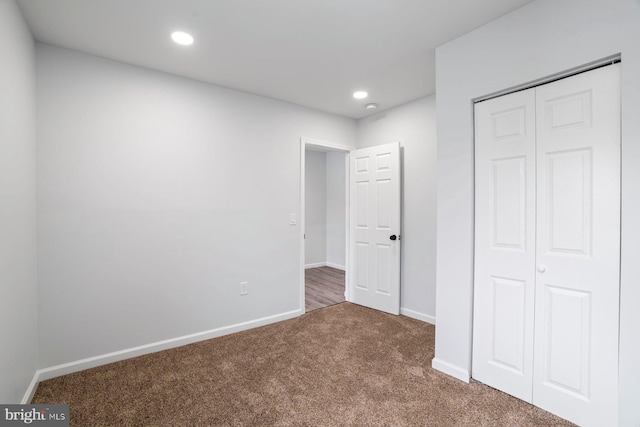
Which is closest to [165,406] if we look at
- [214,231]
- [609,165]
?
[214,231]

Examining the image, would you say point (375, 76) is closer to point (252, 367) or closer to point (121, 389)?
point (252, 367)

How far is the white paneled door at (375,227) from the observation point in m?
3.67

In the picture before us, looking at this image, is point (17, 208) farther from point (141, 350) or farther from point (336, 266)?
point (336, 266)

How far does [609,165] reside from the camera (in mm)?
1628

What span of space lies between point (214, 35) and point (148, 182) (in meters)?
1.37

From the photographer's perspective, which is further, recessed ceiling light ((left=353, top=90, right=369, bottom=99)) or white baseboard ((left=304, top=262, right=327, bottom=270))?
white baseboard ((left=304, top=262, right=327, bottom=270))

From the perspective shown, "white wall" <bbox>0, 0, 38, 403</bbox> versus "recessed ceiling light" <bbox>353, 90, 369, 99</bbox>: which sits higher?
"recessed ceiling light" <bbox>353, 90, 369, 99</bbox>

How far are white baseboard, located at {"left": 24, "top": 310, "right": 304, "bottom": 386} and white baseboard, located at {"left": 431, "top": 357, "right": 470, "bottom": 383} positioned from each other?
5.69 ft

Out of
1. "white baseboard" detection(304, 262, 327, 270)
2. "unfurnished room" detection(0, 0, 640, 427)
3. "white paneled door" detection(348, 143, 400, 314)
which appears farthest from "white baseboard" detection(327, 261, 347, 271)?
"unfurnished room" detection(0, 0, 640, 427)

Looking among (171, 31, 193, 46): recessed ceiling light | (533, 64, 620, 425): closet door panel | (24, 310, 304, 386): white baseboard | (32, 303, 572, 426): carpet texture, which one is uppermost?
(171, 31, 193, 46): recessed ceiling light

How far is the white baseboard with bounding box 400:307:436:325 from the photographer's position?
3.39 m

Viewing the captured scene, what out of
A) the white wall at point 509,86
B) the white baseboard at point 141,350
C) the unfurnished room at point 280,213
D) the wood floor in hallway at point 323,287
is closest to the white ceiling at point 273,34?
the unfurnished room at point 280,213
